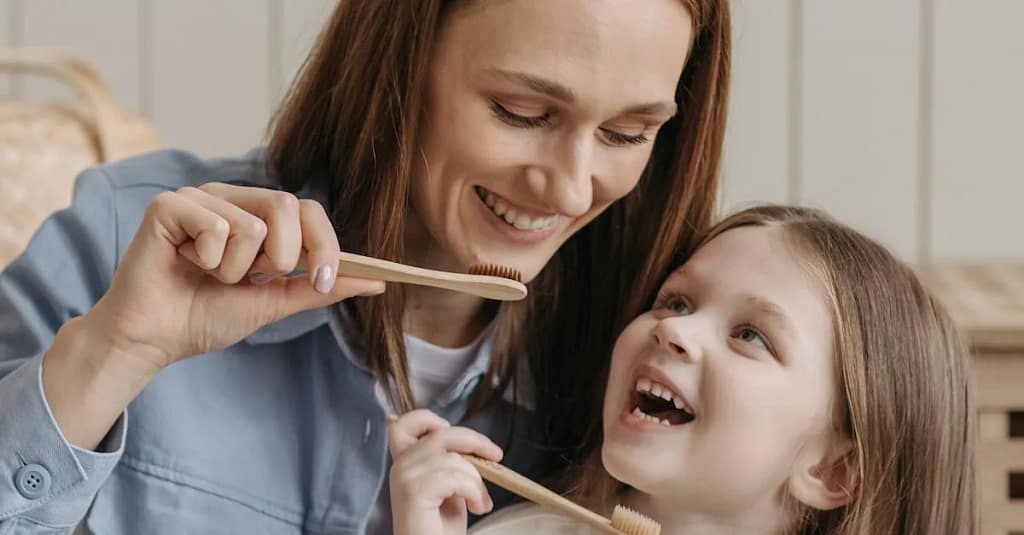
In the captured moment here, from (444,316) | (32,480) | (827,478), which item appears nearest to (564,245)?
(444,316)

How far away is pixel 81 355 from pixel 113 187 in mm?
260

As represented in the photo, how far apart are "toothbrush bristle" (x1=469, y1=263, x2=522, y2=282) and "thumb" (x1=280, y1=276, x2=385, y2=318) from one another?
86mm

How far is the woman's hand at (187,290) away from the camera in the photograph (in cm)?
91

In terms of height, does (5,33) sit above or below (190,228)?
above

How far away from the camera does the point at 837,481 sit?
1.13 meters

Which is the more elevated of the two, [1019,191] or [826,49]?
[826,49]

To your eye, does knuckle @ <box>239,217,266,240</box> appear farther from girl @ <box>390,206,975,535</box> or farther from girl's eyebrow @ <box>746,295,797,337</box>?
girl's eyebrow @ <box>746,295,797,337</box>

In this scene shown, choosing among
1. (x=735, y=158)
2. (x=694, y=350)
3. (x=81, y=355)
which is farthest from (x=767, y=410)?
(x=735, y=158)

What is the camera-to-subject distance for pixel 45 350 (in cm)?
103

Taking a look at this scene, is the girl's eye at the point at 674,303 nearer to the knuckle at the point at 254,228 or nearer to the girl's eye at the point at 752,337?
the girl's eye at the point at 752,337

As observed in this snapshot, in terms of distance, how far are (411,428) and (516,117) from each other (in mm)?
275

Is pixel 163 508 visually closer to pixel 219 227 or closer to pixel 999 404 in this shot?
pixel 219 227

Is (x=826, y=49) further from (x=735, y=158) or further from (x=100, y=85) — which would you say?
(x=100, y=85)

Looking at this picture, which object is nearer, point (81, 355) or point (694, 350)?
point (81, 355)
